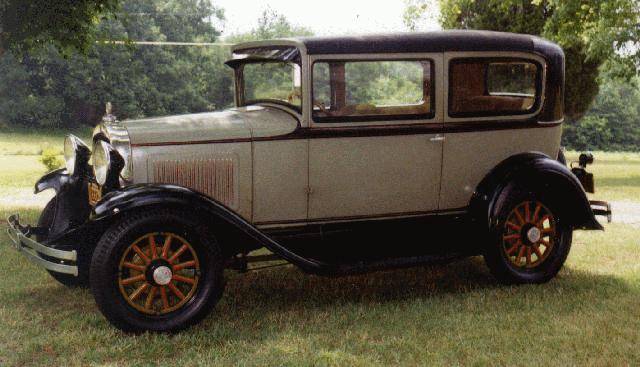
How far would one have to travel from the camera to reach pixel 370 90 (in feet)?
16.7

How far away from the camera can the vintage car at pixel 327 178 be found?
4.25 metres

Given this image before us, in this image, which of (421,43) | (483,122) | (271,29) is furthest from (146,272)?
(271,29)

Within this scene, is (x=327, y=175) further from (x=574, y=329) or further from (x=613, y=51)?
(x=613, y=51)

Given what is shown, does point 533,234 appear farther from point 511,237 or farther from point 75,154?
point 75,154

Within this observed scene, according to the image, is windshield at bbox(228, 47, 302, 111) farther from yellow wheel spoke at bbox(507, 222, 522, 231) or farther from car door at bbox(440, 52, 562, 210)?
yellow wheel spoke at bbox(507, 222, 522, 231)

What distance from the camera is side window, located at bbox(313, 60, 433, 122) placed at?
4.79m

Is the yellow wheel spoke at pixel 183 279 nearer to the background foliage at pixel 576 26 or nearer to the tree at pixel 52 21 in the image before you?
the tree at pixel 52 21

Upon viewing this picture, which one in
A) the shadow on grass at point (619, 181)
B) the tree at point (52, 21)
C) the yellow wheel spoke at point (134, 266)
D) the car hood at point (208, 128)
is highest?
the tree at point (52, 21)

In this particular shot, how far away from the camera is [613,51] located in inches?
559

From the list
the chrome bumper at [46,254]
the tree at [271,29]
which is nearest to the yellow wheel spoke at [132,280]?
the chrome bumper at [46,254]

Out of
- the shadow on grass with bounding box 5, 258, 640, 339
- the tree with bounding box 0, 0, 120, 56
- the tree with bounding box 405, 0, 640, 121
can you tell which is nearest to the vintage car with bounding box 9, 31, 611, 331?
the shadow on grass with bounding box 5, 258, 640, 339

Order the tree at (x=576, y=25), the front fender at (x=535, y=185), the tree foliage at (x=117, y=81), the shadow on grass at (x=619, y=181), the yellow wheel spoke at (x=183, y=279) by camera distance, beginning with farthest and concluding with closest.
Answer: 1. the tree foliage at (x=117, y=81)
2. the shadow on grass at (x=619, y=181)
3. the tree at (x=576, y=25)
4. the front fender at (x=535, y=185)
5. the yellow wheel spoke at (x=183, y=279)

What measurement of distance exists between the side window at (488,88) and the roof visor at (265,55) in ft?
4.10

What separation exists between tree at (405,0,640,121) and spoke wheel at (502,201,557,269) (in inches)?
376
